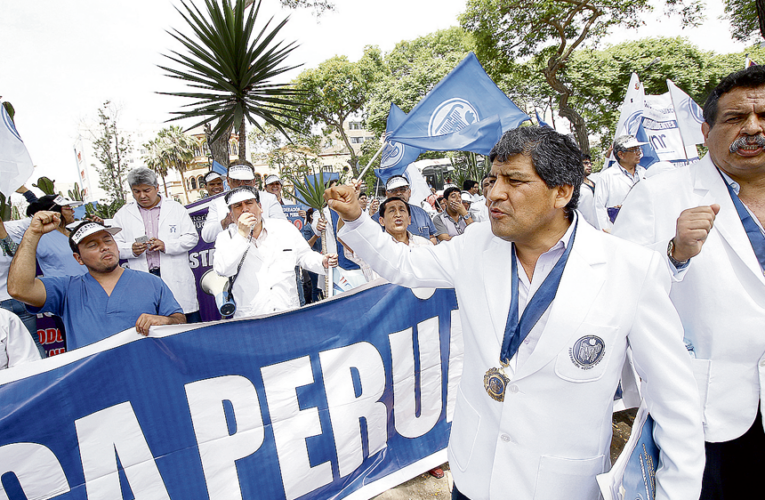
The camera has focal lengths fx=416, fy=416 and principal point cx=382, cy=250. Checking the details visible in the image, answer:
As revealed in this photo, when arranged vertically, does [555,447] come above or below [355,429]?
above

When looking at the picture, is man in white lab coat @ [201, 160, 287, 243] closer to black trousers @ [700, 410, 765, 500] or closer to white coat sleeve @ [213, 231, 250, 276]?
white coat sleeve @ [213, 231, 250, 276]

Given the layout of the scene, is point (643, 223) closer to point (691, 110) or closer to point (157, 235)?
point (157, 235)

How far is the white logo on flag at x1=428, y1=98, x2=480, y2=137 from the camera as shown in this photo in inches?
135

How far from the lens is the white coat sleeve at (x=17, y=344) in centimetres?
237

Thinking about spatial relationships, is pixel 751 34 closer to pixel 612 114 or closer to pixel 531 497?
pixel 612 114

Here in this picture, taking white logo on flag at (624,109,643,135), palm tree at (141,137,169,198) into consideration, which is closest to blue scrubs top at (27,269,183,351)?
white logo on flag at (624,109,643,135)

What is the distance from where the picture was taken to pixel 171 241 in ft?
13.7

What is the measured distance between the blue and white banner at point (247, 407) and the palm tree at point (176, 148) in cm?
5245

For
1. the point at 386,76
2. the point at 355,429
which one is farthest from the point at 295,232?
the point at 386,76

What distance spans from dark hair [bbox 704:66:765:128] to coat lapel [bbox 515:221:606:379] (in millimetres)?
862

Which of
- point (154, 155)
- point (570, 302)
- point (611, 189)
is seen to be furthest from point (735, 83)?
point (154, 155)

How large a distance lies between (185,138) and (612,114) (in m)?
47.3

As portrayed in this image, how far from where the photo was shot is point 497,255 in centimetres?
155

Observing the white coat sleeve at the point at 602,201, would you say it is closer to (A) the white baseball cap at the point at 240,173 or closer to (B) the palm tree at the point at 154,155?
(A) the white baseball cap at the point at 240,173
